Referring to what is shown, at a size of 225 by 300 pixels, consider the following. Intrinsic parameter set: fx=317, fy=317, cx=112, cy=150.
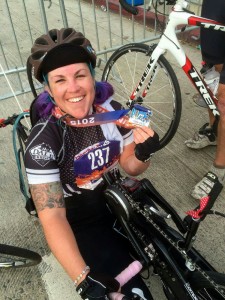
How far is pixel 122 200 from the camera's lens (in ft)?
5.00

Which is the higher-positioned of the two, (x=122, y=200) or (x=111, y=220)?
(x=122, y=200)

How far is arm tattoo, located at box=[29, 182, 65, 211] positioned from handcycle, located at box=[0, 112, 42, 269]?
0.45 m

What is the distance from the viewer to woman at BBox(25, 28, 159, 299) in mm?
1511

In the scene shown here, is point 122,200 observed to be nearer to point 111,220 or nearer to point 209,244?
point 111,220

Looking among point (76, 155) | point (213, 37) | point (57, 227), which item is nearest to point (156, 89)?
point (213, 37)

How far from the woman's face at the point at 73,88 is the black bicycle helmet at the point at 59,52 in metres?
0.03

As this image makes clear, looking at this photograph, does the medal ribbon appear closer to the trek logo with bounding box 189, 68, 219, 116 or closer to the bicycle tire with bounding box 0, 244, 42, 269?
the bicycle tire with bounding box 0, 244, 42, 269

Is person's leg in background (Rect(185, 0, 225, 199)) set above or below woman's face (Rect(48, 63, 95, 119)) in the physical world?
below

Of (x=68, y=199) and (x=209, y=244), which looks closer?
(x=68, y=199)

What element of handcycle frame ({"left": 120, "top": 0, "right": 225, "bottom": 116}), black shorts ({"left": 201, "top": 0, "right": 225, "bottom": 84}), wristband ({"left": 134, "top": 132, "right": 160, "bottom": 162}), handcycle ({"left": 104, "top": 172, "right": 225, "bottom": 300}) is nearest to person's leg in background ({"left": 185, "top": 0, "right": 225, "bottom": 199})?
black shorts ({"left": 201, "top": 0, "right": 225, "bottom": 84})

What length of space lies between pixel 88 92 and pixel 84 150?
311 millimetres

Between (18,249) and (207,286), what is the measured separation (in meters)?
1.17

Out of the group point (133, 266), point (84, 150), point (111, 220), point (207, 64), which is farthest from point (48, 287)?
point (207, 64)

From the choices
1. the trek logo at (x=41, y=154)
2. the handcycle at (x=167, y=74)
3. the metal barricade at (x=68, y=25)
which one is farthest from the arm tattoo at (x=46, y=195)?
the metal barricade at (x=68, y=25)
